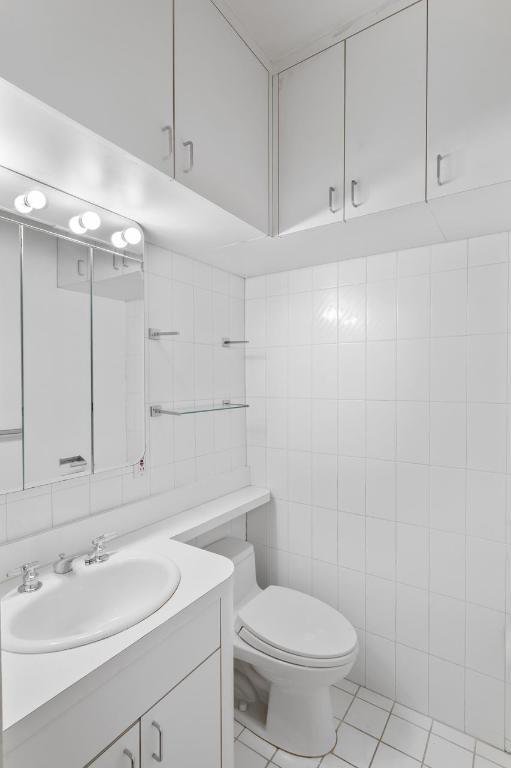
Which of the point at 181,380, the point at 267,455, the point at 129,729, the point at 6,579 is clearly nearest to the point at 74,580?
the point at 6,579

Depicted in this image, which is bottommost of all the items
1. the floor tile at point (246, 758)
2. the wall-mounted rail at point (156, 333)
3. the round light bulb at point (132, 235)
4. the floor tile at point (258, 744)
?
the floor tile at point (258, 744)

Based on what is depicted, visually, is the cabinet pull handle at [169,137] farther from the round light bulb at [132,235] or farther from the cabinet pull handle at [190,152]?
the round light bulb at [132,235]

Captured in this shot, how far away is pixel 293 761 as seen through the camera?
1.49 meters

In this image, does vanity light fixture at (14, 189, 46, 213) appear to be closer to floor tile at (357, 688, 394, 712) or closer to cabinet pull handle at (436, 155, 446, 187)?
cabinet pull handle at (436, 155, 446, 187)

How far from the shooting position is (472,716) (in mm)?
1580

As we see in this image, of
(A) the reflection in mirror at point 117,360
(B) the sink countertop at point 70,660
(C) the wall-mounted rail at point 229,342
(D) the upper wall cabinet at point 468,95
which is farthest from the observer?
(C) the wall-mounted rail at point 229,342

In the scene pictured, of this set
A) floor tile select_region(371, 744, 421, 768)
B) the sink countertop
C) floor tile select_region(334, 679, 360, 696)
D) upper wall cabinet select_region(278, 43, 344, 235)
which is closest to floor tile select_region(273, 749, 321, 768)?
floor tile select_region(371, 744, 421, 768)

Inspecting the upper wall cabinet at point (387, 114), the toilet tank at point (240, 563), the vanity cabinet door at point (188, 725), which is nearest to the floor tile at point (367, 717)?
the toilet tank at point (240, 563)

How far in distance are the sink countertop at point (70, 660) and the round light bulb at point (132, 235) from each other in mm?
1144

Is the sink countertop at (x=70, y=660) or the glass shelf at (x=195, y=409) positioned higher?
the glass shelf at (x=195, y=409)

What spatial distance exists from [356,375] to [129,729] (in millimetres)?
1444

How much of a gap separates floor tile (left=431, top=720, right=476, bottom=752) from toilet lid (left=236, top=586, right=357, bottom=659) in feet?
1.76

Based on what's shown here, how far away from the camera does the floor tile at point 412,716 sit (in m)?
1.64

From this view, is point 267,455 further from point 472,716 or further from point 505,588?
point 472,716
